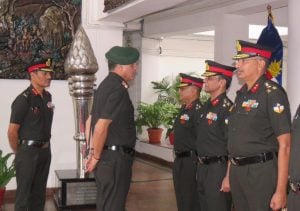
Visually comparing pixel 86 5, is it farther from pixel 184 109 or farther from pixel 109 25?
pixel 184 109

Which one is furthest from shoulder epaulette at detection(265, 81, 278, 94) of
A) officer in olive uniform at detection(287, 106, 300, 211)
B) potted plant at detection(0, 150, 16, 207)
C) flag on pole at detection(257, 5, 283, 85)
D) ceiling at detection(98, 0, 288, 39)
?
potted plant at detection(0, 150, 16, 207)

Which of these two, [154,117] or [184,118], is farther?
[154,117]

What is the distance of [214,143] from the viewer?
349 centimetres

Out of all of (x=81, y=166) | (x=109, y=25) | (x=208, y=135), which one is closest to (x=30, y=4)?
(x=109, y=25)

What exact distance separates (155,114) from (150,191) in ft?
10.9

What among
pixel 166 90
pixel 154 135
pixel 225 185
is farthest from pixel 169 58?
pixel 225 185

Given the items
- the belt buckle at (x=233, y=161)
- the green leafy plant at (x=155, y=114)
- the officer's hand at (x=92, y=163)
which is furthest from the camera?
the green leafy plant at (x=155, y=114)

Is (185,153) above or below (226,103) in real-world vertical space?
below

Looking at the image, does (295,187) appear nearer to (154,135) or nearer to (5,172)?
(5,172)

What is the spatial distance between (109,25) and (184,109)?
1884mm

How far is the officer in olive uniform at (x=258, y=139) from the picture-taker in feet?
8.57

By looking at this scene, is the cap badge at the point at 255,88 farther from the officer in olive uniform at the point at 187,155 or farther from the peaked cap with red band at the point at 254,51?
the officer in olive uniform at the point at 187,155

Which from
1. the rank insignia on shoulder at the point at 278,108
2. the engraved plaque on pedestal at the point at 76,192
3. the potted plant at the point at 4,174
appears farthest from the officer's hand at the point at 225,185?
the potted plant at the point at 4,174

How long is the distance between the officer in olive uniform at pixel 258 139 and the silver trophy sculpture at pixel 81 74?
7.27 ft
